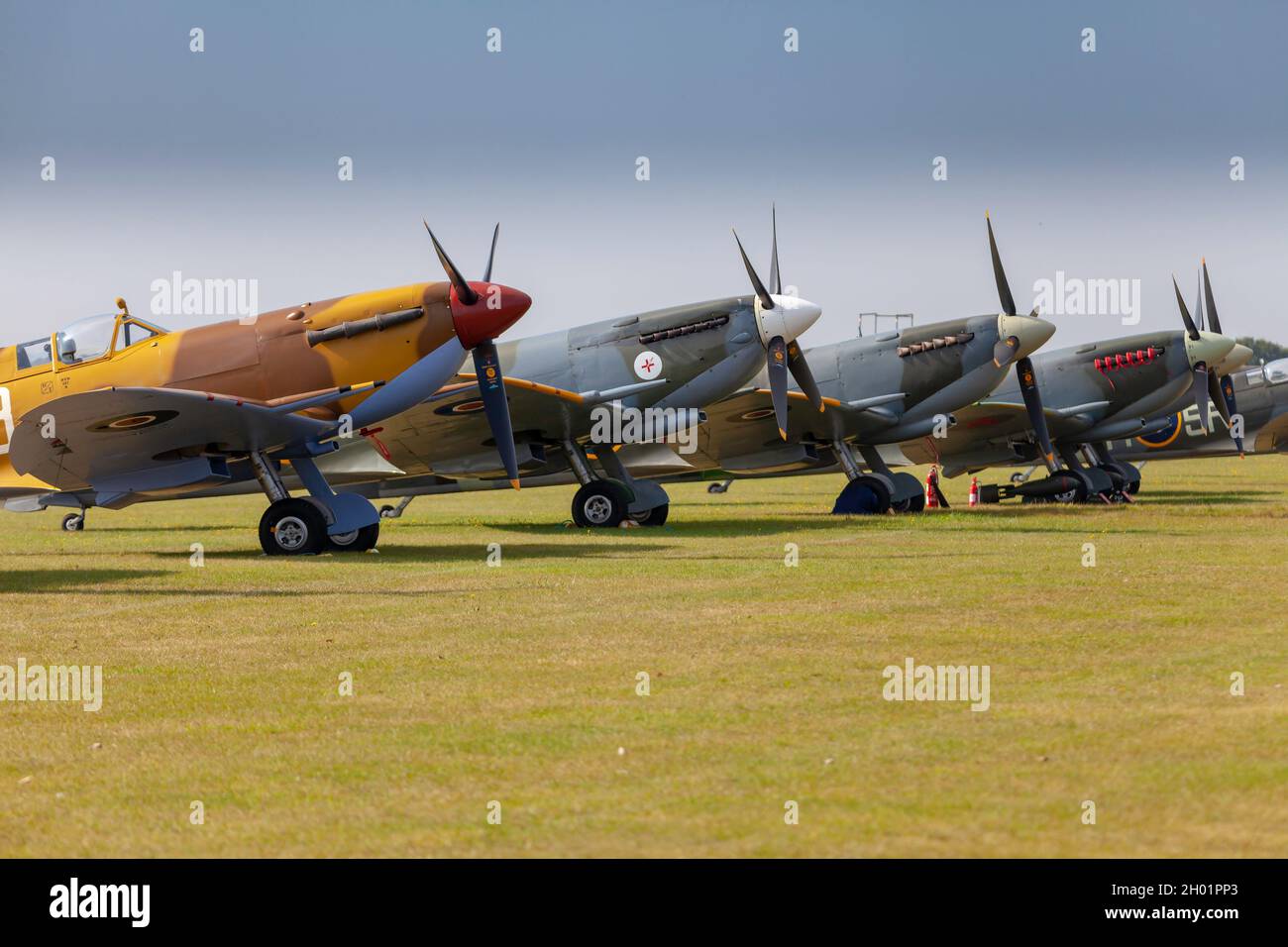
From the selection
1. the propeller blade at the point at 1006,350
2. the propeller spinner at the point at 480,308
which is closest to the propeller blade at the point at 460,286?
the propeller spinner at the point at 480,308

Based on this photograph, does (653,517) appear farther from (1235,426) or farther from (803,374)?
(1235,426)

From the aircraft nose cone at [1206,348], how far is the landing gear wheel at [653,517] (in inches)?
487

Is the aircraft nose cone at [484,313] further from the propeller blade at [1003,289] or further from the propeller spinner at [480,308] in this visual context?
the propeller blade at [1003,289]

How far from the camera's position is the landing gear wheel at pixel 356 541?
54.3ft

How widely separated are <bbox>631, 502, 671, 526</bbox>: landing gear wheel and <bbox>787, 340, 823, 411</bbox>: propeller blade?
282 cm

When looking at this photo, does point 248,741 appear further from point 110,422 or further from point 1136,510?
point 1136,510

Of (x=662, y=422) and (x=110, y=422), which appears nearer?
(x=110, y=422)

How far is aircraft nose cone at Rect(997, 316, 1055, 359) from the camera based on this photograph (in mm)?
24219

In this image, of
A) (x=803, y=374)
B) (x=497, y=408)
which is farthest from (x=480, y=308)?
(x=803, y=374)

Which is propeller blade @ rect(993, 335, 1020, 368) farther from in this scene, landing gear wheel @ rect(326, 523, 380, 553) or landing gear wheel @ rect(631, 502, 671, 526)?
landing gear wheel @ rect(326, 523, 380, 553)

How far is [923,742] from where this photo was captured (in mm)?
6172

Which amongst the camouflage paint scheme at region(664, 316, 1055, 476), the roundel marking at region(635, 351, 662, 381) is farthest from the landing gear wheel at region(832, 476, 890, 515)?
the roundel marking at region(635, 351, 662, 381)

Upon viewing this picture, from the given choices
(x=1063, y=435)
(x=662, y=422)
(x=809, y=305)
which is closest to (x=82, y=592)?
(x=662, y=422)

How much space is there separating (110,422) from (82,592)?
10.8ft
